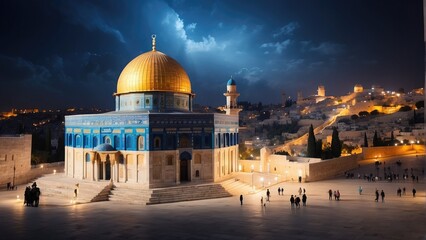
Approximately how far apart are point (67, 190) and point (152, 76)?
33.4 feet

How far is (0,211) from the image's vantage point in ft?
62.6

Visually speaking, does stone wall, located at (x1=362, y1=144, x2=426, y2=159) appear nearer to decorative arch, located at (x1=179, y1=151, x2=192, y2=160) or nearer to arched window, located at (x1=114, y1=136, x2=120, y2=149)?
decorative arch, located at (x1=179, y1=151, x2=192, y2=160)

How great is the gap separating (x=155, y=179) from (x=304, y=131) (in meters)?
55.8

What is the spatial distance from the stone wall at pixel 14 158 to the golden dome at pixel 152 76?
8719mm

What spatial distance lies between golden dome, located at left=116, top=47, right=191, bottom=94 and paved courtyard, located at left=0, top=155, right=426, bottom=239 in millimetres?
10213

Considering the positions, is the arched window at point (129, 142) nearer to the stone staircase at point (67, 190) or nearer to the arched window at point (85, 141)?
the stone staircase at point (67, 190)

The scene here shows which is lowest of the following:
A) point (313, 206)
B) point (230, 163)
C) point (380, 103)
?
point (313, 206)

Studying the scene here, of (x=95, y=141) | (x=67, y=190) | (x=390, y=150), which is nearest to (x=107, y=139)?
(x=95, y=141)

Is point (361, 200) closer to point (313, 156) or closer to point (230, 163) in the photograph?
point (230, 163)

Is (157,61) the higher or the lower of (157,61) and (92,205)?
the higher

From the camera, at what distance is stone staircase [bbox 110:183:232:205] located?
22.2 meters

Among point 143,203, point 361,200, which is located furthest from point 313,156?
point 143,203

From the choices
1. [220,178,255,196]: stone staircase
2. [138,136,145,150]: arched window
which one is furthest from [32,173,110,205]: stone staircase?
[220,178,255,196]: stone staircase

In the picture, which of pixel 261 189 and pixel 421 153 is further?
pixel 421 153
